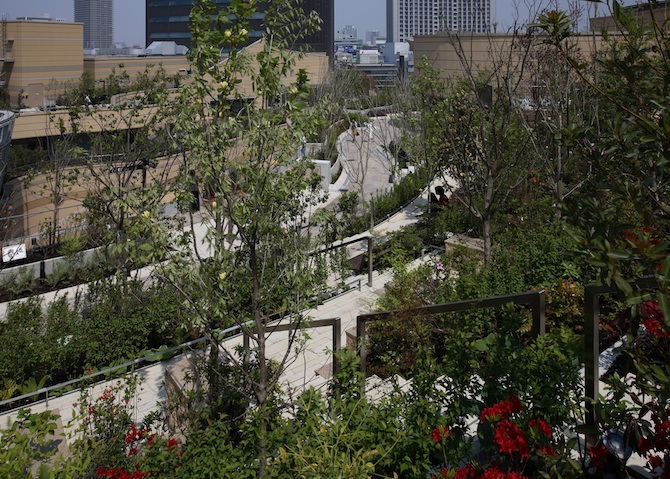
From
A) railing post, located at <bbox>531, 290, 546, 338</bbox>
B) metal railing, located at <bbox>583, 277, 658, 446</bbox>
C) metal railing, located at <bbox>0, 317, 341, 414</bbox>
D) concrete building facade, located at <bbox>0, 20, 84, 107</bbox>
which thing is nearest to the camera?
metal railing, located at <bbox>583, 277, 658, 446</bbox>

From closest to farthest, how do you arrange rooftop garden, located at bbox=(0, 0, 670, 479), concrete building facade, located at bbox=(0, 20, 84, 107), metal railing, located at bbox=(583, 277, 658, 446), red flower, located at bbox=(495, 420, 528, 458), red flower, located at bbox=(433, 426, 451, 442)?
rooftop garden, located at bbox=(0, 0, 670, 479)
red flower, located at bbox=(495, 420, 528, 458)
metal railing, located at bbox=(583, 277, 658, 446)
red flower, located at bbox=(433, 426, 451, 442)
concrete building facade, located at bbox=(0, 20, 84, 107)

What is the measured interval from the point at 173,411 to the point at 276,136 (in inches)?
101

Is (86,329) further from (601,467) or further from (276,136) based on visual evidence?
(601,467)

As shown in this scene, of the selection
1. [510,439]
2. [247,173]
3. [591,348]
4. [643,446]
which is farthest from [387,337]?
[643,446]

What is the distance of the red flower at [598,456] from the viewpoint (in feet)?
9.54

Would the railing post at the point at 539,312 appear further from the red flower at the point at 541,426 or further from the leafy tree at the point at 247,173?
the leafy tree at the point at 247,173

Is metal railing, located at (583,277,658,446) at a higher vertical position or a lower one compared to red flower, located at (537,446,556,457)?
higher

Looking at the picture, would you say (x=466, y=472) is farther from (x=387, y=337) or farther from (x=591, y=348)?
(x=387, y=337)

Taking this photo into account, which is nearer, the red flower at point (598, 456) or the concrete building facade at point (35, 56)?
the red flower at point (598, 456)

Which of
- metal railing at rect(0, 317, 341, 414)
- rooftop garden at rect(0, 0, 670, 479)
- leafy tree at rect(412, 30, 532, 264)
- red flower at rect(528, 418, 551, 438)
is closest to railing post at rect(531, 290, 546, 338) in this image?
rooftop garden at rect(0, 0, 670, 479)

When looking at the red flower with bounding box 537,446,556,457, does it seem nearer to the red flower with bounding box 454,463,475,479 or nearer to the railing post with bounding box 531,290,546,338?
the red flower with bounding box 454,463,475,479

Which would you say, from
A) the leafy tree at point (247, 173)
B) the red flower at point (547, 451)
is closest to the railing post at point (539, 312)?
the red flower at point (547, 451)

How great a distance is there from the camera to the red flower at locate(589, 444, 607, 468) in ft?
9.54

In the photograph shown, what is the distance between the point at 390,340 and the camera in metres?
5.73
